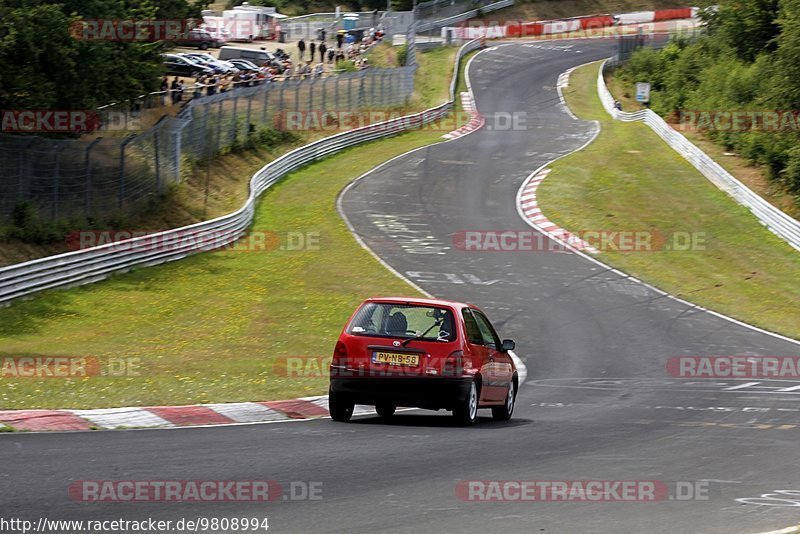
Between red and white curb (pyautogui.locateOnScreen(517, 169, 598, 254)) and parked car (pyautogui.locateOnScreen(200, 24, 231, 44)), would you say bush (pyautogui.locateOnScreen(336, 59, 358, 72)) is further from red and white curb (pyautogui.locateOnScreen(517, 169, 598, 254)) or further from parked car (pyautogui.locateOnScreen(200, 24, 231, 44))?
red and white curb (pyautogui.locateOnScreen(517, 169, 598, 254))

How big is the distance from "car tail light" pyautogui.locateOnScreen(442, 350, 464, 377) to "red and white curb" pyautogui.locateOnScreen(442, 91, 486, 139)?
39.0 meters

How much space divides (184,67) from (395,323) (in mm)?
49315

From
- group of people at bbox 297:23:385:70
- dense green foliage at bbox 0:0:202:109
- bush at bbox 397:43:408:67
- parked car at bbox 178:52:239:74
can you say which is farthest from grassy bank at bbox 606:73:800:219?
parked car at bbox 178:52:239:74

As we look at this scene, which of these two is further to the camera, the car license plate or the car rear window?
the car rear window

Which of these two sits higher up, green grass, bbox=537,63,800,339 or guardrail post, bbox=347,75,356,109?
guardrail post, bbox=347,75,356,109

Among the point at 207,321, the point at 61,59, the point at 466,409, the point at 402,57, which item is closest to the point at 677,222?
the point at 207,321

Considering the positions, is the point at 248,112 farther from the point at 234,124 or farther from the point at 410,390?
the point at 410,390

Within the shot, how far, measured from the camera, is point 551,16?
91.5m

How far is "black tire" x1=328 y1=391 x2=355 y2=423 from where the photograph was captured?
11.7m

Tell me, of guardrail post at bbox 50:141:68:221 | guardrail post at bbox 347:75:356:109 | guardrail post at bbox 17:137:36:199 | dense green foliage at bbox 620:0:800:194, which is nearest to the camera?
guardrail post at bbox 17:137:36:199

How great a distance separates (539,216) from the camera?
35.4m

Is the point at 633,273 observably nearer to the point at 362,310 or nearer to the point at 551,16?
the point at 362,310

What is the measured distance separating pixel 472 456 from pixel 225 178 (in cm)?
2937

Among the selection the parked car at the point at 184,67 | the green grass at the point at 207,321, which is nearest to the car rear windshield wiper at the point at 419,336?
the green grass at the point at 207,321
